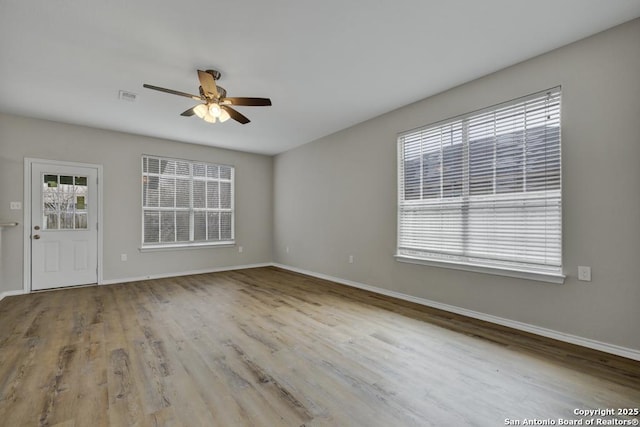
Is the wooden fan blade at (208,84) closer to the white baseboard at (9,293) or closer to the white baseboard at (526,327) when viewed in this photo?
the white baseboard at (526,327)

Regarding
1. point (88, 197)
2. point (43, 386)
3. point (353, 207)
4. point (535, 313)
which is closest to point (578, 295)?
point (535, 313)

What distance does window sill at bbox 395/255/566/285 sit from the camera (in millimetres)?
2683

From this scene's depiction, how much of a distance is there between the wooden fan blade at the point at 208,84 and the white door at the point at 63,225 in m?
3.39

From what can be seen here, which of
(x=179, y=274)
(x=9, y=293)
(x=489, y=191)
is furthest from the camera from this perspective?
(x=179, y=274)

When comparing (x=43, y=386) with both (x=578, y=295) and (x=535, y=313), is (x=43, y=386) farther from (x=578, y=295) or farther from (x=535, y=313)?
(x=578, y=295)

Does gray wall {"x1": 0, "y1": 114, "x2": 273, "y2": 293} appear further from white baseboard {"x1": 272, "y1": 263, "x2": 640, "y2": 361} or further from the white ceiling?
white baseboard {"x1": 272, "y1": 263, "x2": 640, "y2": 361}

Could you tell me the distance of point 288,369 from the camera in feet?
7.28

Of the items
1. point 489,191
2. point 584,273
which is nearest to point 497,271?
point 584,273

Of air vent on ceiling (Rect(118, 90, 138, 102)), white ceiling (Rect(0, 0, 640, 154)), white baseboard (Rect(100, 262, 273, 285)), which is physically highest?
white ceiling (Rect(0, 0, 640, 154))

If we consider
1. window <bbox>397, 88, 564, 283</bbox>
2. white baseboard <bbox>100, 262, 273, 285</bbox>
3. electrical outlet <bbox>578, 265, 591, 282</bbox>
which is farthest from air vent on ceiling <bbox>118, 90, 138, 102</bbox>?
electrical outlet <bbox>578, 265, 591, 282</bbox>

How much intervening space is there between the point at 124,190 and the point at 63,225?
40.0 inches

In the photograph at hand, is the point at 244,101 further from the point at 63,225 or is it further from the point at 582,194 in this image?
the point at 63,225

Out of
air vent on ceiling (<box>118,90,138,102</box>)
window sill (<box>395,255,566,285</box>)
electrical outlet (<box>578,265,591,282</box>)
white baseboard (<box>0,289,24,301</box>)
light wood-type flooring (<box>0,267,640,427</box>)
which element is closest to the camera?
light wood-type flooring (<box>0,267,640,427</box>)

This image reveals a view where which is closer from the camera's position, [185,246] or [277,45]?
A: [277,45]
